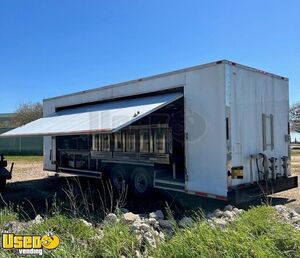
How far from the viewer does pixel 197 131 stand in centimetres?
727

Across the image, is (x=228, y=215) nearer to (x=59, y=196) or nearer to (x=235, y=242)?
(x=235, y=242)

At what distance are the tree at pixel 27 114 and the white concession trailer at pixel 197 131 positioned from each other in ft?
104

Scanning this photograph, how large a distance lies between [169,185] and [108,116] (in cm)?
222

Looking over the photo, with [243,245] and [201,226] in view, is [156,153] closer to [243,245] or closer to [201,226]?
[201,226]

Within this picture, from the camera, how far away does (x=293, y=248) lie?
3562 mm

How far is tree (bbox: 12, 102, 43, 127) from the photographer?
40.5 m

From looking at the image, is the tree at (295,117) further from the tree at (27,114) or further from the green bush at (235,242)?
the green bush at (235,242)

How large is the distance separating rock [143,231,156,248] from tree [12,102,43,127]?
37917 millimetres

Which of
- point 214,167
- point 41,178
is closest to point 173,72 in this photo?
point 214,167

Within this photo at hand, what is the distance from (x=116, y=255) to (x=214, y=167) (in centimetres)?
353

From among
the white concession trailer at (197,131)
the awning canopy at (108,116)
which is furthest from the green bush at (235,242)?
the awning canopy at (108,116)

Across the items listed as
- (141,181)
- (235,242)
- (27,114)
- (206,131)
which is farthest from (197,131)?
(27,114)

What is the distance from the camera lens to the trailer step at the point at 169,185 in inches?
302

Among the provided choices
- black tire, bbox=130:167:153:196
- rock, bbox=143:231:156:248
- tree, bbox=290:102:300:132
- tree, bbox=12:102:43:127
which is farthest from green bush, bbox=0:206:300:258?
tree, bbox=290:102:300:132
